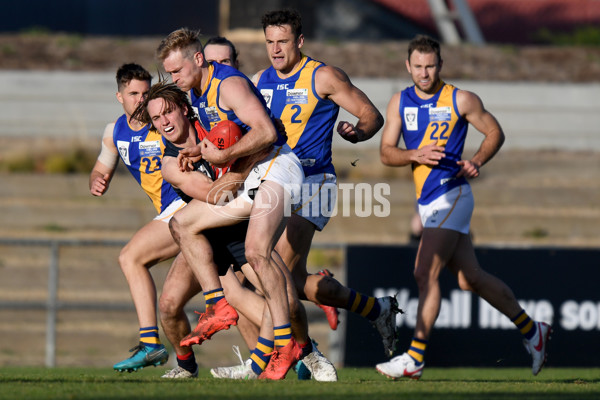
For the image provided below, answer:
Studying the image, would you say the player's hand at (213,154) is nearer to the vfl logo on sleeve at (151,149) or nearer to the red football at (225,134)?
the red football at (225,134)

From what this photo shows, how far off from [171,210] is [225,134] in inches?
55.4

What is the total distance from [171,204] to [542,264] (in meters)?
5.28

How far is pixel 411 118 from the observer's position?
25.7 ft

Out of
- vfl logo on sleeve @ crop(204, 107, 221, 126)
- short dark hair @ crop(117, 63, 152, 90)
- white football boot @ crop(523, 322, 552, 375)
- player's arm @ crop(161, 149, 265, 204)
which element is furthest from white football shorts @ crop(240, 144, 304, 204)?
white football boot @ crop(523, 322, 552, 375)

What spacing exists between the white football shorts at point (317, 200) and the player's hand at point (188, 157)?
96 centimetres

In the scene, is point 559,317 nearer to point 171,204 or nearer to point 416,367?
point 416,367

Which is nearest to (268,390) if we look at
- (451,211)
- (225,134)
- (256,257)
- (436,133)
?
(256,257)

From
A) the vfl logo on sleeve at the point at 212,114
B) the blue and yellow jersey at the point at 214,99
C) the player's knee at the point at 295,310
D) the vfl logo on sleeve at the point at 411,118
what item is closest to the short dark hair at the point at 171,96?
the blue and yellow jersey at the point at 214,99

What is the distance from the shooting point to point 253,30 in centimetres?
2575

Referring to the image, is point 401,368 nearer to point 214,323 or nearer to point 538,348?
point 538,348

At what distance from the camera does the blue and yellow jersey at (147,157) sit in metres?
7.26

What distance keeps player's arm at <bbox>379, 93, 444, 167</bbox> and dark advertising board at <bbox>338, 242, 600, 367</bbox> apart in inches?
121

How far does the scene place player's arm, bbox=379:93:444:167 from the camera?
742 centimetres

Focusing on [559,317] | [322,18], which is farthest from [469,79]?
[559,317]
